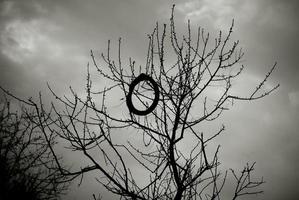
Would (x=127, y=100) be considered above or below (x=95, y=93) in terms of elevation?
below

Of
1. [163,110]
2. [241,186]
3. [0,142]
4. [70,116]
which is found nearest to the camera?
[70,116]

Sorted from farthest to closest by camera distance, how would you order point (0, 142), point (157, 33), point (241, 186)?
point (0, 142) → point (157, 33) → point (241, 186)

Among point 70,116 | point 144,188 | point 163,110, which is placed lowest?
point 144,188

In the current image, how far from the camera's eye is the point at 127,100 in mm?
5082

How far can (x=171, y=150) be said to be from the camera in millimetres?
5141

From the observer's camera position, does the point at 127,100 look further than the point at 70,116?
Yes

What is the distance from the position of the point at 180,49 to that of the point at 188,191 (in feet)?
9.72

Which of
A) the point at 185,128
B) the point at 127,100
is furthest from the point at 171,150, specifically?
the point at 127,100

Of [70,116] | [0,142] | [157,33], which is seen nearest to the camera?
[70,116]

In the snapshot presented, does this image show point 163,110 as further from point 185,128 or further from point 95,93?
point 95,93

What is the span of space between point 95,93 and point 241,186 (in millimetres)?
3257

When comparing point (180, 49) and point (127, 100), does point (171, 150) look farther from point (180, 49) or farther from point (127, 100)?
point (180, 49)

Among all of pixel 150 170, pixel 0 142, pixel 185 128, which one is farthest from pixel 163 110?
pixel 0 142

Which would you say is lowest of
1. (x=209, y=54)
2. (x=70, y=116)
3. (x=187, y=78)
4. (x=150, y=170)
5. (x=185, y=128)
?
(x=150, y=170)
